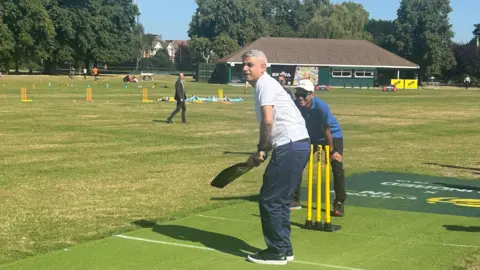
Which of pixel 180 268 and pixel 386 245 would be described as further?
pixel 386 245

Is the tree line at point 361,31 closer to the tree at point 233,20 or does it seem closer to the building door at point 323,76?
the tree at point 233,20

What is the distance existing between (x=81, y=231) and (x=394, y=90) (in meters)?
Answer: 68.3

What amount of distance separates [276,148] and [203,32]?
12331 centimetres

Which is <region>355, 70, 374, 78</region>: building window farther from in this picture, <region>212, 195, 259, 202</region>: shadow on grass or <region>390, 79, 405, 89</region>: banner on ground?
<region>212, 195, 259, 202</region>: shadow on grass

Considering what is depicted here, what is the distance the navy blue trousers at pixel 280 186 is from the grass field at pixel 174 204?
44 cm

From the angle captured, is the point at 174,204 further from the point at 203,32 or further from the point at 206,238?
the point at 203,32

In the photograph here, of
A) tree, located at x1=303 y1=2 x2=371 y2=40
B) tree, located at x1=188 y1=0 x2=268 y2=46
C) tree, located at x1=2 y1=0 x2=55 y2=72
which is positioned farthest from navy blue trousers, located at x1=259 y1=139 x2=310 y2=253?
tree, located at x1=188 y1=0 x2=268 y2=46

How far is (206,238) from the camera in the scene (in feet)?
27.6

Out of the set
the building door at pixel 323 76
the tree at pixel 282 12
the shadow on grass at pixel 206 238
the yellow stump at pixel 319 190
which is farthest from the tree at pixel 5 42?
the yellow stump at pixel 319 190

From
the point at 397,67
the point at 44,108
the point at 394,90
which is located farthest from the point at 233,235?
the point at 397,67

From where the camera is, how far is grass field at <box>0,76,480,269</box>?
7566 mm

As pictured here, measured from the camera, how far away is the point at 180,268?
6.99 m

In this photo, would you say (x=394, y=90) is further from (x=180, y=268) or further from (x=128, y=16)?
(x=180, y=268)

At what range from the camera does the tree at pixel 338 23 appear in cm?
10811
